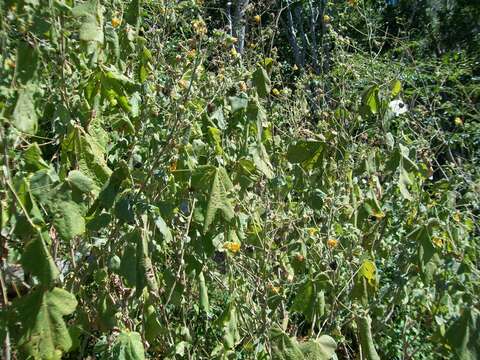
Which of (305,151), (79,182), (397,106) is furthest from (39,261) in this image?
(397,106)

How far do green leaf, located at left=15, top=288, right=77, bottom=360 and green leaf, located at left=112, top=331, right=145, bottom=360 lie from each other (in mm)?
303

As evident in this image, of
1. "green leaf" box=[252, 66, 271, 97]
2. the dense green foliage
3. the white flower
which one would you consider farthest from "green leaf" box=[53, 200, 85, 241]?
the white flower

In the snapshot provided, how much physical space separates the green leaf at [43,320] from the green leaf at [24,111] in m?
0.46

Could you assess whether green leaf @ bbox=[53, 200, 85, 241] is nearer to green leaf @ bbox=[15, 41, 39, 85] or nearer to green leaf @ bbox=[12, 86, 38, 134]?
green leaf @ bbox=[12, 86, 38, 134]

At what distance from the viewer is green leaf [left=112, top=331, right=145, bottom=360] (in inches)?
77.8

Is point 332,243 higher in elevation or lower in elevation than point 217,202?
lower

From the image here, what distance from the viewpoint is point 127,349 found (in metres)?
1.98

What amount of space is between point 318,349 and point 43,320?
93cm

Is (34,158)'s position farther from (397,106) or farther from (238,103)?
(397,106)

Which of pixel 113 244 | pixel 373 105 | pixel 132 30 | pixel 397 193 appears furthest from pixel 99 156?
pixel 397 193

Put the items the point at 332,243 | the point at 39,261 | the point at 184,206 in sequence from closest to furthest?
the point at 39,261, the point at 332,243, the point at 184,206

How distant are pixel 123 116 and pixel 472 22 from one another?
978 centimetres

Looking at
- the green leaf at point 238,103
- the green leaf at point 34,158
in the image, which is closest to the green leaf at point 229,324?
the green leaf at point 238,103

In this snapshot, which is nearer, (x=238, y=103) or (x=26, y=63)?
(x=26, y=63)
